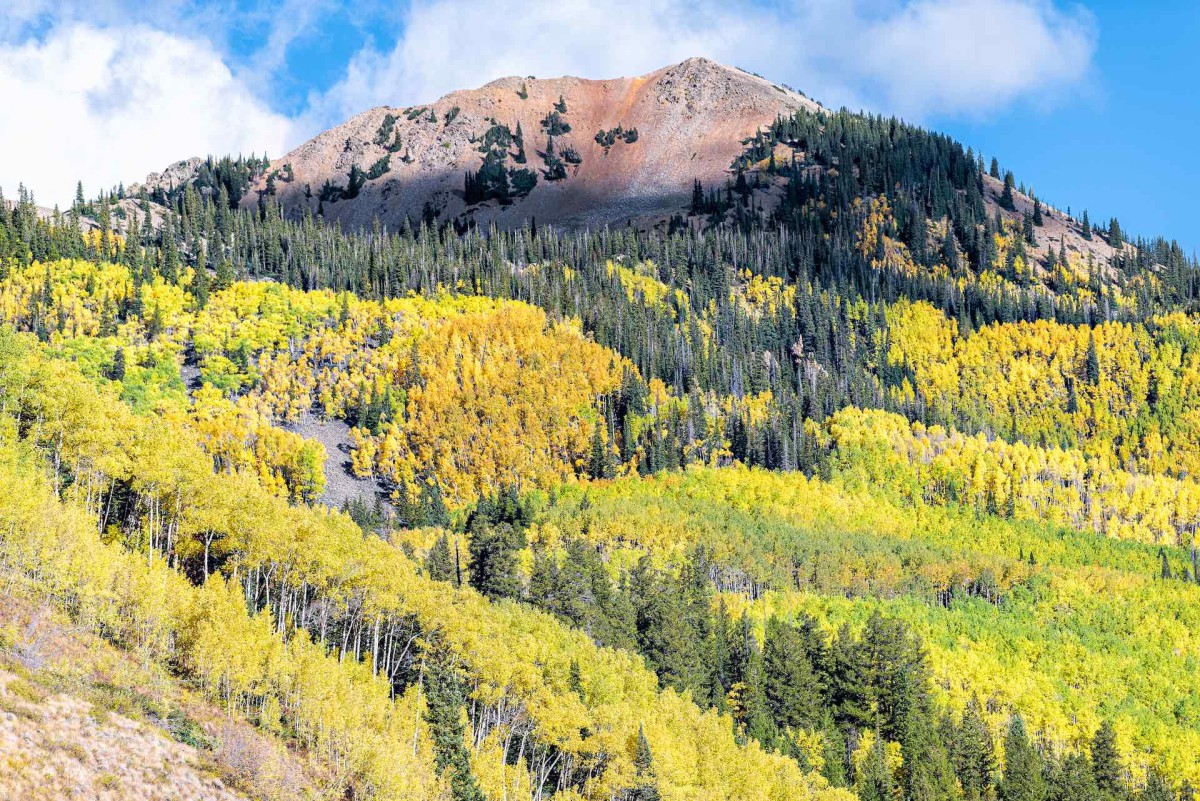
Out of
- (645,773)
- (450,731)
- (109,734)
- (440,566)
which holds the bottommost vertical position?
(645,773)

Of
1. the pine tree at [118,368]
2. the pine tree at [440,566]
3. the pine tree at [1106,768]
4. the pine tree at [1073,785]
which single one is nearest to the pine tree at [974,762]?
the pine tree at [1073,785]

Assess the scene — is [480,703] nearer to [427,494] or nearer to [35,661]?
[35,661]

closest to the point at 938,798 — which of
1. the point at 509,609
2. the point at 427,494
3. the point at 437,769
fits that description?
the point at 509,609

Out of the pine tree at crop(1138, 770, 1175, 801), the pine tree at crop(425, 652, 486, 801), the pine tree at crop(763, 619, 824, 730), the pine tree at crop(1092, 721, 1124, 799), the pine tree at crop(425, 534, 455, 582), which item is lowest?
the pine tree at crop(1138, 770, 1175, 801)

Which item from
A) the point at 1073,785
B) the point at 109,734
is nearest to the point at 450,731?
the point at 109,734

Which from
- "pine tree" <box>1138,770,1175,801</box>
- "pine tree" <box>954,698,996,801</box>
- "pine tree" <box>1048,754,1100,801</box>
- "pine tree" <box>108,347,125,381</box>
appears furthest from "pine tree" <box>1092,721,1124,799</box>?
"pine tree" <box>108,347,125,381</box>

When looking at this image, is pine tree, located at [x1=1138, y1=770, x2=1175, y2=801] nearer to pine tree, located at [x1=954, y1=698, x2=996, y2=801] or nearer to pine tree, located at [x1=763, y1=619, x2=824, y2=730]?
pine tree, located at [x1=954, y1=698, x2=996, y2=801]

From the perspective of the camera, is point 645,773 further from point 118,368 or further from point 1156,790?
point 118,368

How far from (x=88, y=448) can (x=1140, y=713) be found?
114241mm

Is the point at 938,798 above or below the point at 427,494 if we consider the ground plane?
below

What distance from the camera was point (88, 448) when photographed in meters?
83.6

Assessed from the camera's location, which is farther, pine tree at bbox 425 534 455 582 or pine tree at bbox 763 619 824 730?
pine tree at bbox 425 534 455 582

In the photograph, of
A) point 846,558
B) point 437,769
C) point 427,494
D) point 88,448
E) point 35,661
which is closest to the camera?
point 35,661

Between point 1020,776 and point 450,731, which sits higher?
point 450,731
